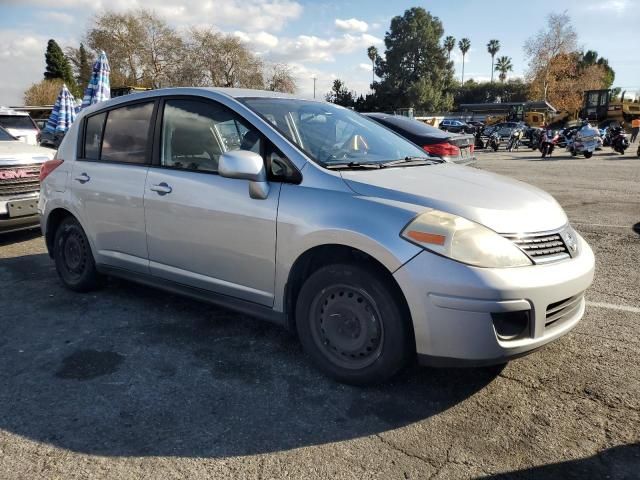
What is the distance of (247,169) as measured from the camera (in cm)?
308

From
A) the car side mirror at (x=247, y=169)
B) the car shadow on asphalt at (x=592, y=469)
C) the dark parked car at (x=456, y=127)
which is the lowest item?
the car shadow on asphalt at (x=592, y=469)

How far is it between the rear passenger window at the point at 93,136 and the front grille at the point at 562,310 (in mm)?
3662

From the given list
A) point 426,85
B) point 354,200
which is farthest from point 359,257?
point 426,85

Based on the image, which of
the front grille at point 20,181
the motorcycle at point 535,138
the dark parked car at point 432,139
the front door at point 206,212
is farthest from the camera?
the motorcycle at point 535,138

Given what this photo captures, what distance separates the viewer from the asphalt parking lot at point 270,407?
7.73 feet

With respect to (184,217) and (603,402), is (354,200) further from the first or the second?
(603,402)

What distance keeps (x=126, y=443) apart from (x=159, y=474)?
31 cm

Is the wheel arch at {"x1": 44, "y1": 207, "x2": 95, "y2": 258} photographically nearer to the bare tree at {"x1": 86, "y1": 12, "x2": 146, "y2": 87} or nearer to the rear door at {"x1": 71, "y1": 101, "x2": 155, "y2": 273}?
the rear door at {"x1": 71, "y1": 101, "x2": 155, "y2": 273}

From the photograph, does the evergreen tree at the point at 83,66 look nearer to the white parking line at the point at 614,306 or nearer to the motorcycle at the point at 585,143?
the motorcycle at the point at 585,143

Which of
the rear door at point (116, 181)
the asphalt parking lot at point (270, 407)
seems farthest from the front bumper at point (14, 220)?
the asphalt parking lot at point (270, 407)

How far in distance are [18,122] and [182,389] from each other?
500 inches

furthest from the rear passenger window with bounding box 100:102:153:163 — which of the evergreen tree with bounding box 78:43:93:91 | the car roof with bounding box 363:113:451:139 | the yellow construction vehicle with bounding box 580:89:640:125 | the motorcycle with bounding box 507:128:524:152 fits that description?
the evergreen tree with bounding box 78:43:93:91

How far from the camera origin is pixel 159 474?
7.51 ft

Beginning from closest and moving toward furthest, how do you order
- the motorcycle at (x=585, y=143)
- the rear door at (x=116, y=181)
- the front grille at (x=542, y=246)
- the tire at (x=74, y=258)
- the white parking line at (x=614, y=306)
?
the front grille at (x=542, y=246)
the rear door at (x=116, y=181)
the white parking line at (x=614, y=306)
the tire at (x=74, y=258)
the motorcycle at (x=585, y=143)
